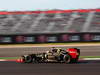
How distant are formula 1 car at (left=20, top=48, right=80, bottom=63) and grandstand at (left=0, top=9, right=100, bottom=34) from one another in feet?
65.2

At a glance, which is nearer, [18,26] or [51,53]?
[51,53]

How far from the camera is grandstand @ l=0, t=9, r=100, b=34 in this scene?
120ft

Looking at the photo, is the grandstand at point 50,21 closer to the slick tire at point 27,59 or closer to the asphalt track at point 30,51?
the asphalt track at point 30,51

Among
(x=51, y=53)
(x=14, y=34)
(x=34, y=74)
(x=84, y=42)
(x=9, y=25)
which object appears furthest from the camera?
(x=9, y=25)

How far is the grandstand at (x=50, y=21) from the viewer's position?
120ft

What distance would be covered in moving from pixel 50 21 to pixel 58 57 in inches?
919

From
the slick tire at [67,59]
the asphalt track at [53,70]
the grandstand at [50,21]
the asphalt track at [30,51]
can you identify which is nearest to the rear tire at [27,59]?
the slick tire at [67,59]

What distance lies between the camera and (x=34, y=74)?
36.5ft

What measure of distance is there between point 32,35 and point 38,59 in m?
20.1

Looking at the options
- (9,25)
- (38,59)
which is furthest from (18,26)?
(38,59)

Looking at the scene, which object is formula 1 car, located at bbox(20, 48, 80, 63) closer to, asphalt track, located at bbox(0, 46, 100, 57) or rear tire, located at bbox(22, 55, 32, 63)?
rear tire, located at bbox(22, 55, 32, 63)

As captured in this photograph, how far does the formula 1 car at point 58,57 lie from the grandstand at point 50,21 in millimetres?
19869

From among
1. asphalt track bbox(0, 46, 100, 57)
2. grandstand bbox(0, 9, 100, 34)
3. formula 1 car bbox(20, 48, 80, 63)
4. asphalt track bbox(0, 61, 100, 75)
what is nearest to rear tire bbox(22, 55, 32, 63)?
formula 1 car bbox(20, 48, 80, 63)

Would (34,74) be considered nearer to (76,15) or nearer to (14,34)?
(14,34)
